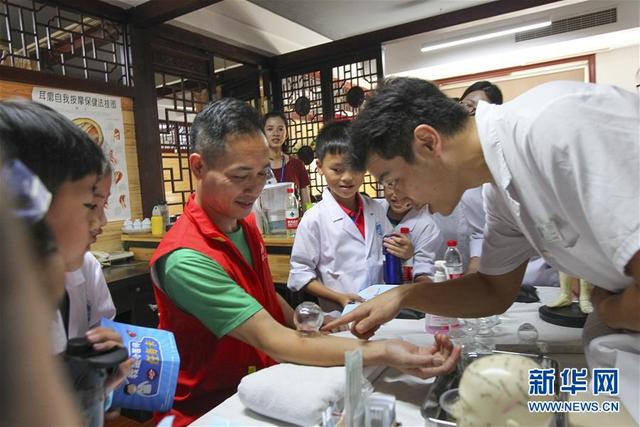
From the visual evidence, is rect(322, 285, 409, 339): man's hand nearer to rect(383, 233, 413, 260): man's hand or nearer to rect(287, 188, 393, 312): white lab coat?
rect(383, 233, 413, 260): man's hand

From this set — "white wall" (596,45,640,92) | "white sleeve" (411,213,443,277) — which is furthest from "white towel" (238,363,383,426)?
"white wall" (596,45,640,92)

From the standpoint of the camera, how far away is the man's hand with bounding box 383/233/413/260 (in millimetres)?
1968

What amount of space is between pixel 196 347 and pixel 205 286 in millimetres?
231

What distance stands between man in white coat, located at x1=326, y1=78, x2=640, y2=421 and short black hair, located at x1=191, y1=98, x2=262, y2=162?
0.33 metres

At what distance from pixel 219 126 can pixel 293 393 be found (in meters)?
0.74

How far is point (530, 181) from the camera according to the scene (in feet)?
2.86

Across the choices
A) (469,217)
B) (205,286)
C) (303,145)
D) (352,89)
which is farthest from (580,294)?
(303,145)

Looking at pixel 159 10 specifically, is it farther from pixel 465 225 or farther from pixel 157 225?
pixel 465 225

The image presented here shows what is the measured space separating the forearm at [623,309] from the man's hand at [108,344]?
0.92 metres

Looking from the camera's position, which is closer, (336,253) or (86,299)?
(86,299)

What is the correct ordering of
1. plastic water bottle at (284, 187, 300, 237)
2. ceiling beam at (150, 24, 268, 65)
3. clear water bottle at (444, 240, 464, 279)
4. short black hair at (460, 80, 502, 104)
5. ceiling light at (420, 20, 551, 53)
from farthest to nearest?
ceiling light at (420, 20, 551, 53) < ceiling beam at (150, 24, 268, 65) < plastic water bottle at (284, 187, 300, 237) < short black hair at (460, 80, 502, 104) < clear water bottle at (444, 240, 464, 279)

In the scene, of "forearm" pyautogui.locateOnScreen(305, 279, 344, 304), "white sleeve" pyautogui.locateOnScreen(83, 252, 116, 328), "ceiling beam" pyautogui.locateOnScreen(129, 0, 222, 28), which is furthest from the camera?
"ceiling beam" pyautogui.locateOnScreen(129, 0, 222, 28)

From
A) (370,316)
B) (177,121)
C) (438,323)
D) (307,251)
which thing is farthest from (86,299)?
(177,121)

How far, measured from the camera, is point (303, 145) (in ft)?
16.6
